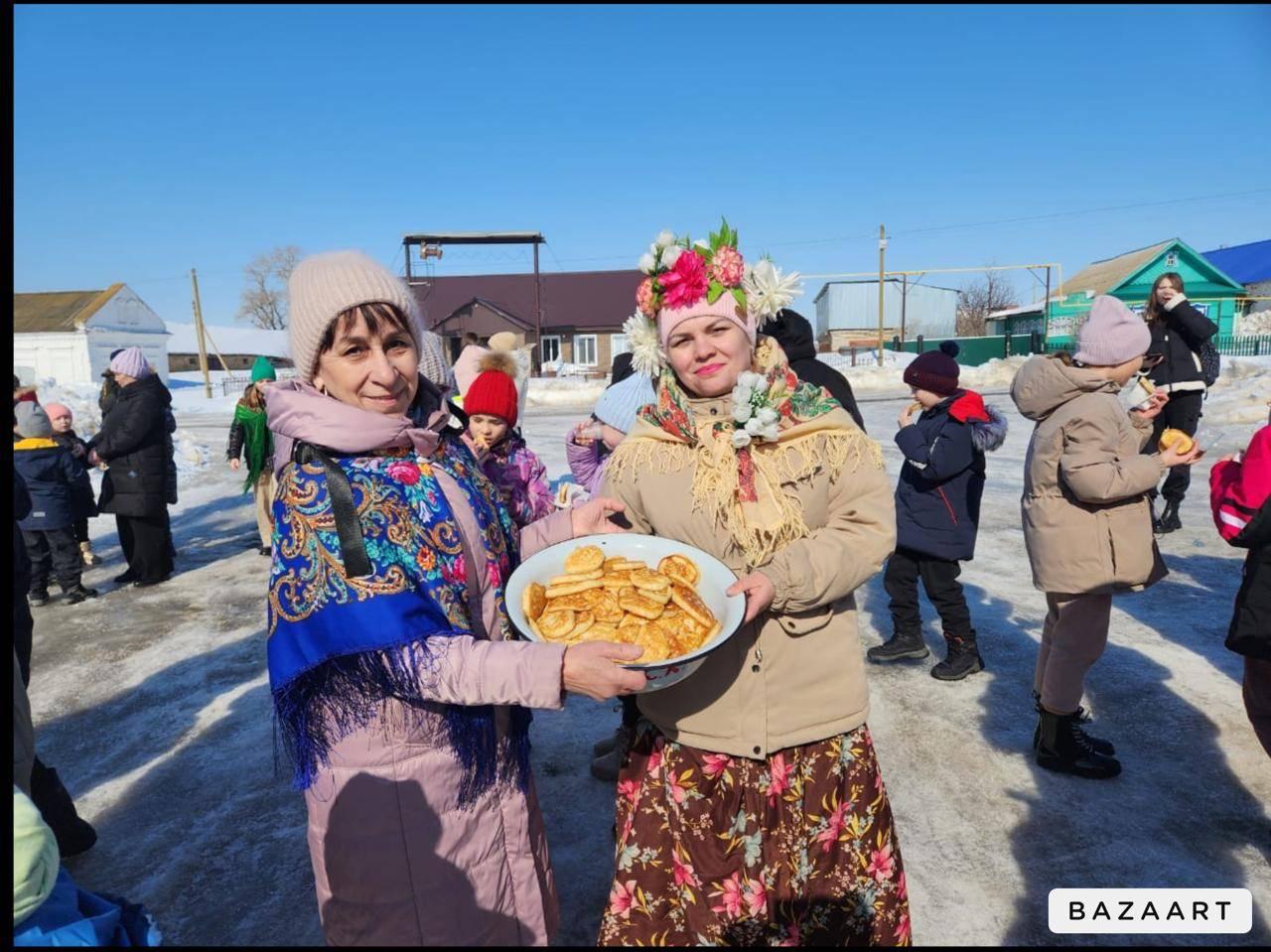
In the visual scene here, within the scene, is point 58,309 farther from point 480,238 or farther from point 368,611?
point 368,611

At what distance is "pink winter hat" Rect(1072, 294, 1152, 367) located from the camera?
3.05m

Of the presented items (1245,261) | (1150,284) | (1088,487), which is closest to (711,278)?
(1088,487)

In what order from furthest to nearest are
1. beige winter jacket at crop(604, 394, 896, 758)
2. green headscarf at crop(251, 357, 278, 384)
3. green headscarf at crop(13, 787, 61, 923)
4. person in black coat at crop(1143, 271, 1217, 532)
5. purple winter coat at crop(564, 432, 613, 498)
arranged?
green headscarf at crop(251, 357, 278, 384) → person in black coat at crop(1143, 271, 1217, 532) → purple winter coat at crop(564, 432, 613, 498) → beige winter jacket at crop(604, 394, 896, 758) → green headscarf at crop(13, 787, 61, 923)

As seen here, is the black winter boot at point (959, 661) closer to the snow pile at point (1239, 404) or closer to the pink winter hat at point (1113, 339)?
the pink winter hat at point (1113, 339)

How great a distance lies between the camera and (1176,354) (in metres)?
6.83

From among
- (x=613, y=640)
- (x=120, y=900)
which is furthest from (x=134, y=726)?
(x=613, y=640)

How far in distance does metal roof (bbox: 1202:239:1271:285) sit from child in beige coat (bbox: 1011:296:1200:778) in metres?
41.2

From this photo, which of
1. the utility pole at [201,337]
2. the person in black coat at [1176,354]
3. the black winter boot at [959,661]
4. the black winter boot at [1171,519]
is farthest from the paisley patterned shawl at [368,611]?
the utility pole at [201,337]

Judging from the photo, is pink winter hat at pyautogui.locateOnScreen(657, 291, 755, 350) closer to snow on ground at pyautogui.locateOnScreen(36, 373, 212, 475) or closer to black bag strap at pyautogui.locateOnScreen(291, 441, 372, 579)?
black bag strap at pyautogui.locateOnScreen(291, 441, 372, 579)

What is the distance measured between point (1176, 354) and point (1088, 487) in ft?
16.8

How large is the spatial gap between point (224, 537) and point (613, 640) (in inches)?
327

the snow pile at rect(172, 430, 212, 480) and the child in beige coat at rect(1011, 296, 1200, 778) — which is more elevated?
the child in beige coat at rect(1011, 296, 1200, 778)

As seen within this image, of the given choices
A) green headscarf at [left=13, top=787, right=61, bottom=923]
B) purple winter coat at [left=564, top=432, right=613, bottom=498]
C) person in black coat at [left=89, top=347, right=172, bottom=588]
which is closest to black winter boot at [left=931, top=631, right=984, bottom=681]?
purple winter coat at [left=564, top=432, right=613, bottom=498]

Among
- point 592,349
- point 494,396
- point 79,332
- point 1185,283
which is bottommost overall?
point 494,396
